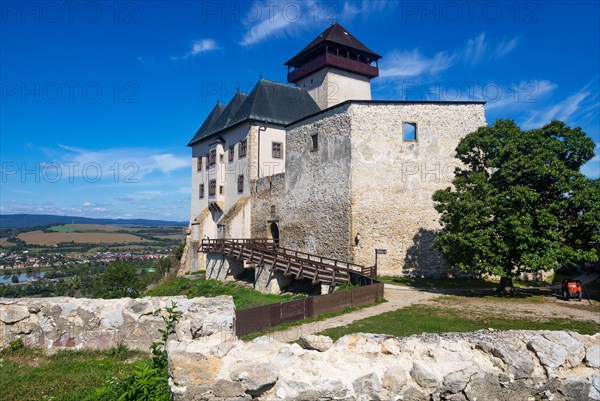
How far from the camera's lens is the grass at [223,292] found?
19000 millimetres

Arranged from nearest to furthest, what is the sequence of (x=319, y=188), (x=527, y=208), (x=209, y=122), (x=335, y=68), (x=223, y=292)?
(x=527, y=208), (x=223, y=292), (x=319, y=188), (x=335, y=68), (x=209, y=122)

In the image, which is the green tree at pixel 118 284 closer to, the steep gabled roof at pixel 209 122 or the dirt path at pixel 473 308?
the steep gabled roof at pixel 209 122

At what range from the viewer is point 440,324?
1119 centimetres

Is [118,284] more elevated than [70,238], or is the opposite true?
[70,238]

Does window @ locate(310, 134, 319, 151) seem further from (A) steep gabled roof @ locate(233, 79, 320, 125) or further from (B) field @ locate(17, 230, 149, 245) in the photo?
(B) field @ locate(17, 230, 149, 245)

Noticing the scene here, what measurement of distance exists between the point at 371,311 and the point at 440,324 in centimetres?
262

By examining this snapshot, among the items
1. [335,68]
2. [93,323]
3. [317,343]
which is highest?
[335,68]

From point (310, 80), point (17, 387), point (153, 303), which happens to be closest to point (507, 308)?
point (153, 303)

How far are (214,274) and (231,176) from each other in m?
8.98

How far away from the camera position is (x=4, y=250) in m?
92.3

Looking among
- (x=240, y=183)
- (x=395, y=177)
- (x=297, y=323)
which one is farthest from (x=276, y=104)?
(x=297, y=323)

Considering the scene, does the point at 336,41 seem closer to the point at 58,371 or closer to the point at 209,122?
the point at 209,122

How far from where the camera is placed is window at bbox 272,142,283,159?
31.6 m

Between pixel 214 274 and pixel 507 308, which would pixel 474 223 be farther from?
pixel 214 274
